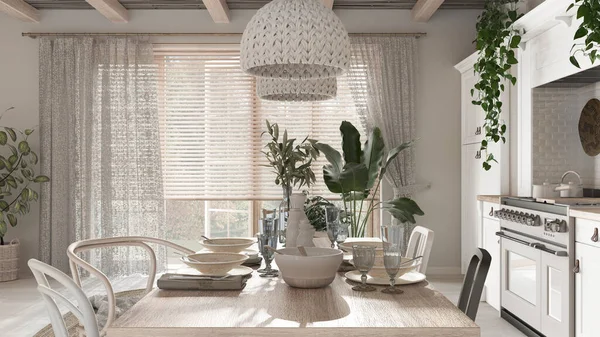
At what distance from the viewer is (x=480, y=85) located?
454 centimetres

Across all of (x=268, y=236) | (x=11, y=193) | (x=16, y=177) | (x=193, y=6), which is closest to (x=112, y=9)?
(x=193, y=6)

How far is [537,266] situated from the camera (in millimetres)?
3629

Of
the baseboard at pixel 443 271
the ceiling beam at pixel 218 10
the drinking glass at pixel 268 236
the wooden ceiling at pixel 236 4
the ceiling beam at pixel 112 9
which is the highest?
the wooden ceiling at pixel 236 4

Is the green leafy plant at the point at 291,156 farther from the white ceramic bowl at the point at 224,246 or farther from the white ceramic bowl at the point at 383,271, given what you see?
the white ceramic bowl at the point at 383,271

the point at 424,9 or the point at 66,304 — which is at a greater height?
the point at 424,9

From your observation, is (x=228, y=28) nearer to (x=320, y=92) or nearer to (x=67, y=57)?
(x=67, y=57)

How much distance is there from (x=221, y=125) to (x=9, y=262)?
2.46 metres

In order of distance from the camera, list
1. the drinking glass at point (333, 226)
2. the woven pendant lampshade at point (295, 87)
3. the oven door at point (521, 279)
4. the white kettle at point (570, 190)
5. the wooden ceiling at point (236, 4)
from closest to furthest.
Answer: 1. the drinking glass at point (333, 226)
2. the woven pendant lampshade at point (295, 87)
3. the oven door at point (521, 279)
4. the white kettle at point (570, 190)
5. the wooden ceiling at point (236, 4)

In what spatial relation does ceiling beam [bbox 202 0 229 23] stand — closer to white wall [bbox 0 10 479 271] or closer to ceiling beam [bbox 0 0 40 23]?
white wall [bbox 0 10 479 271]

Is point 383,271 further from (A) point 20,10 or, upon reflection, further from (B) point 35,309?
(A) point 20,10

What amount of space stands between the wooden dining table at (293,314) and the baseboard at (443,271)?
412 centimetres

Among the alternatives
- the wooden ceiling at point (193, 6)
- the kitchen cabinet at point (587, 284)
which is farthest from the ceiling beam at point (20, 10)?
the kitchen cabinet at point (587, 284)

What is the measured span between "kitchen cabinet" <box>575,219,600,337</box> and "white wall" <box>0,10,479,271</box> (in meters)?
2.85

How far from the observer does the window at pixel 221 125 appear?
6.10m
